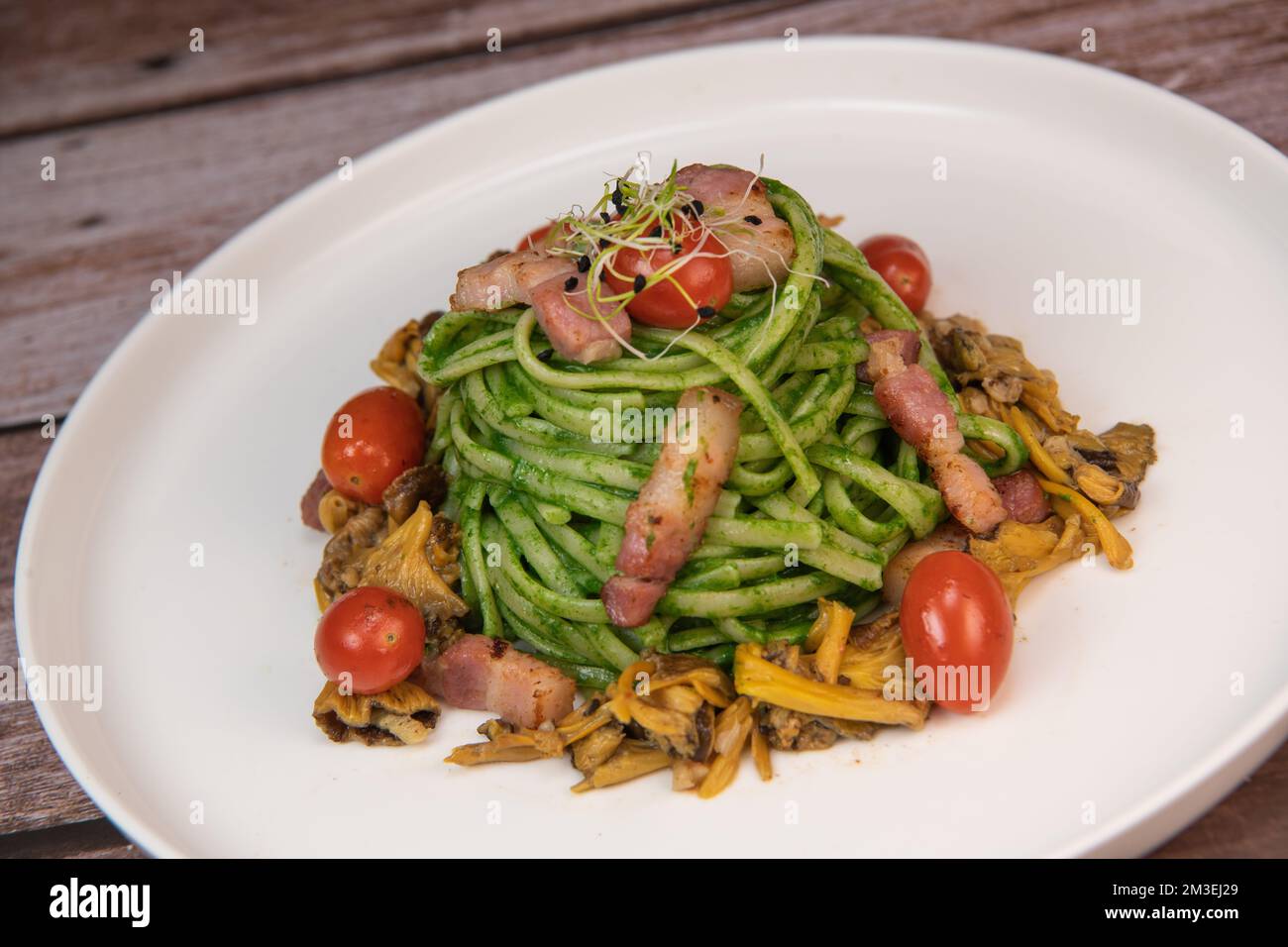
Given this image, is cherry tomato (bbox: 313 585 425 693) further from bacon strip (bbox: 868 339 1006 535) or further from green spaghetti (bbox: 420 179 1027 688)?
bacon strip (bbox: 868 339 1006 535)

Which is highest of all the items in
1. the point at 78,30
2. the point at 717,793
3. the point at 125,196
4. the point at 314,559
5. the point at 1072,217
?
the point at 78,30

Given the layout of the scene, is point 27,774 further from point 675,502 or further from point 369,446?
point 675,502

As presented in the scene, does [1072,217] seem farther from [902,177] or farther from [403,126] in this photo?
[403,126]

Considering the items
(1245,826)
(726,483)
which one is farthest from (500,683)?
(1245,826)

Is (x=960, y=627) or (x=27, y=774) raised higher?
(x=960, y=627)

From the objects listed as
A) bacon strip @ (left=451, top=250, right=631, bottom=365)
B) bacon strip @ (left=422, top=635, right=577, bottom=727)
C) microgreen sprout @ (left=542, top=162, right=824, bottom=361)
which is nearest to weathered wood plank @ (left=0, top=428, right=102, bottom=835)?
bacon strip @ (left=422, top=635, right=577, bottom=727)

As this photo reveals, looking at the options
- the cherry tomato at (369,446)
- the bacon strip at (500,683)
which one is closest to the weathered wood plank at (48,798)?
the bacon strip at (500,683)

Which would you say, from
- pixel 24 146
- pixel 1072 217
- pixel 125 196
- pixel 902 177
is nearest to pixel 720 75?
pixel 902 177
